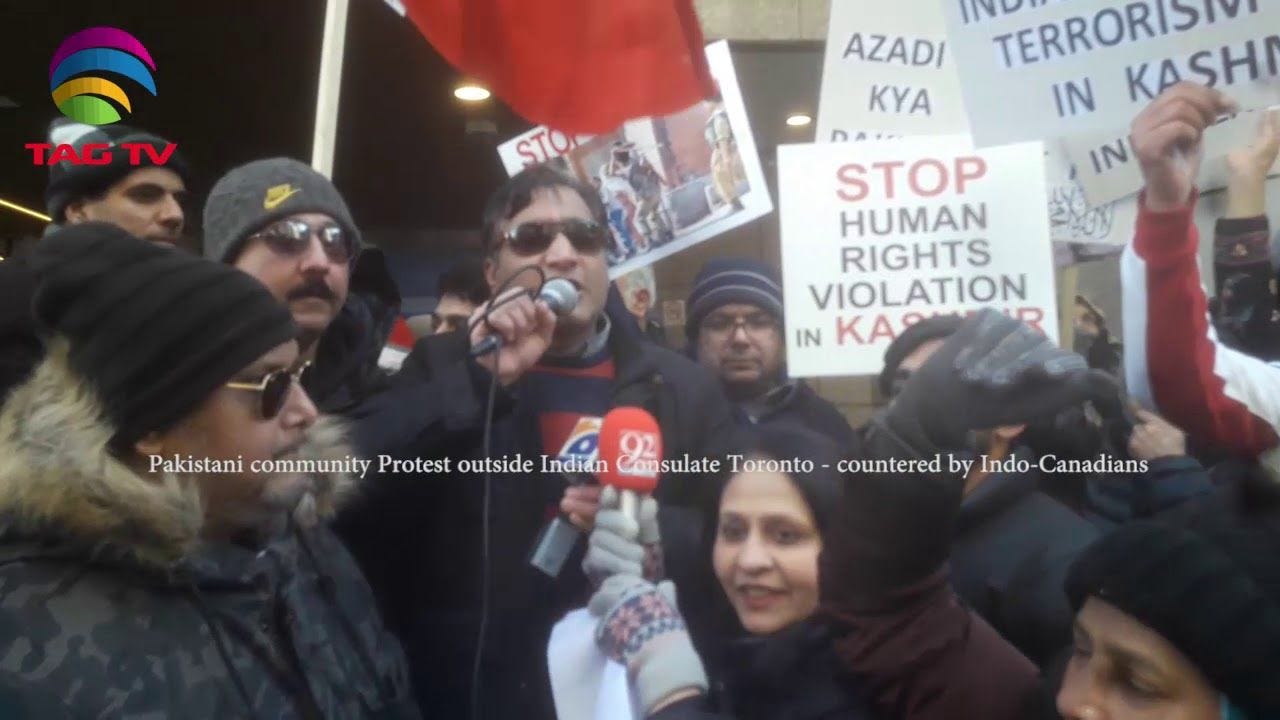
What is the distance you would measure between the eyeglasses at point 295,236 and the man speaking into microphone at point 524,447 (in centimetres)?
27


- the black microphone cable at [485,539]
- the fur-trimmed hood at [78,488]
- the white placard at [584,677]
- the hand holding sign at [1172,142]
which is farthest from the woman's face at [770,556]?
the fur-trimmed hood at [78,488]

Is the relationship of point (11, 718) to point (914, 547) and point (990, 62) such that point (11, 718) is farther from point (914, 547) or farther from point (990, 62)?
point (990, 62)

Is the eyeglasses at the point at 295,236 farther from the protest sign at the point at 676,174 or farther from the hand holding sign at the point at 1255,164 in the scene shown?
the hand holding sign at the point at 1255,164

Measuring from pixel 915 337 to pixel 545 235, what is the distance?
31.9 inches

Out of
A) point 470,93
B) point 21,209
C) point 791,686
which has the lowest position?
point 791,686

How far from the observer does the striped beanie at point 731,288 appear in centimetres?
320

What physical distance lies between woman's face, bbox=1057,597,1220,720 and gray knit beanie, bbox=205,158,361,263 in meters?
1.55

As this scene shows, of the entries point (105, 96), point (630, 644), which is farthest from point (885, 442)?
point (105, 96)

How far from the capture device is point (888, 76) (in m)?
3.25

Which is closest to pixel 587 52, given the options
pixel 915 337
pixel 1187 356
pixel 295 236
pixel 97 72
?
pixel 295 236

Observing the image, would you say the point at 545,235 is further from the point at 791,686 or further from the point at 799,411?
the point at 791,686

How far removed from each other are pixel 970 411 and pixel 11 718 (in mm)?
1356

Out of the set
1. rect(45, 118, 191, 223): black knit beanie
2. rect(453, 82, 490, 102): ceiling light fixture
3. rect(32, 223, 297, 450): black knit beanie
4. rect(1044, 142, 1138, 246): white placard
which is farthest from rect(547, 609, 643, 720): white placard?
rect(453, 82, 490, 102): ceiling light fixture

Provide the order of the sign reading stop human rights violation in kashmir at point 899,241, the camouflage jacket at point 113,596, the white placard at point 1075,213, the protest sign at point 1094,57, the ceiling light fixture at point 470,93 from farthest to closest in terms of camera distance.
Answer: the ceiling light fixture at point 470,93 < the white placard at point 1075,213 < the sign reading stop human rights violation in kashmir at point 899,241 < the protest sign at point 1094,57 < the camouflage jacket at point 113,596
